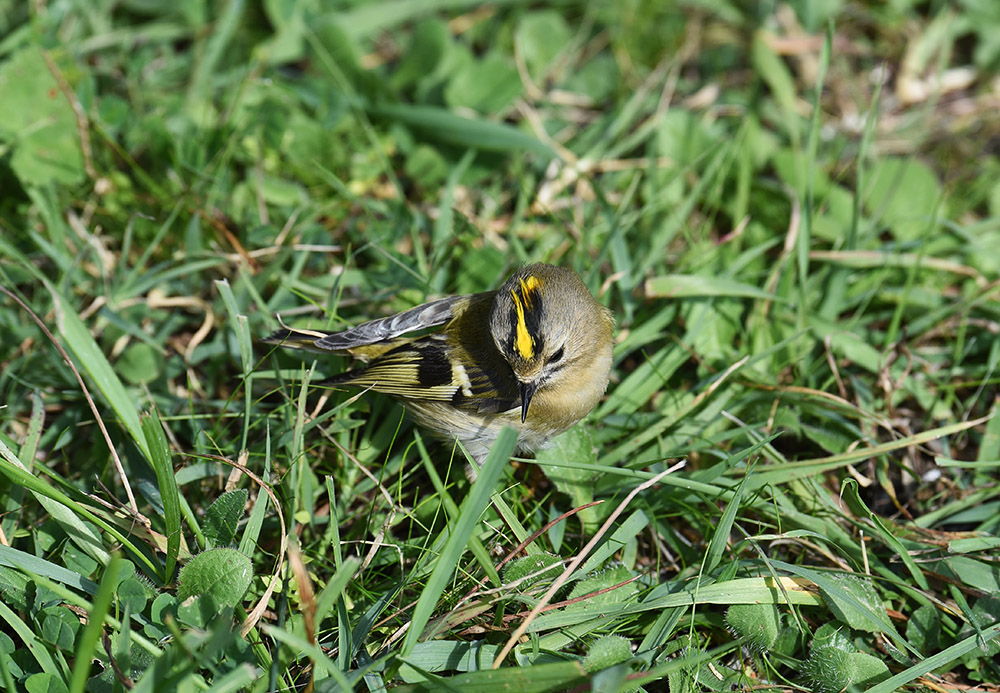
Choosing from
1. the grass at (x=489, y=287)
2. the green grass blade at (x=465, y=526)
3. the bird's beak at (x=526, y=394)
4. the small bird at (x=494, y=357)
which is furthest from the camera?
the small bird at (x=494, y=357)

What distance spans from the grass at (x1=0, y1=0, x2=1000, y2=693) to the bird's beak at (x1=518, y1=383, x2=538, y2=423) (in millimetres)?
176

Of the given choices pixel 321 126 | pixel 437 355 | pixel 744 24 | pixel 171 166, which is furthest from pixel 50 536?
pixel 744 24

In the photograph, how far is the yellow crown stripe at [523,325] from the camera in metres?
2.68

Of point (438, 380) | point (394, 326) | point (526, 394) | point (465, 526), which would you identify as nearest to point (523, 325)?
point (526, 394)

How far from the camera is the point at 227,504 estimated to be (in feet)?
8.15

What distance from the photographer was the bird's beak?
8.67ft

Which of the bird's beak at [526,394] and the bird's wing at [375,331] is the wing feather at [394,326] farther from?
the bird's beak at [526,394]

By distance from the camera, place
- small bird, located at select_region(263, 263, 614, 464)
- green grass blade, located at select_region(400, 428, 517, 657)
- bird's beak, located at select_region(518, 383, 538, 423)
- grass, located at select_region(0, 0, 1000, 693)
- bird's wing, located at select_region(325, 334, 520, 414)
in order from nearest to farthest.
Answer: green grass blade, located at select_region(400, 428, 517, 657), grass, located at select_region(0, 0, 1000, 693), bird's beak, located at select_region(518, 383, 538, 423), small bird, located at select_region(263, 263, 614, 464), bird's wing, located at select_region(325, 334, 520, 414)

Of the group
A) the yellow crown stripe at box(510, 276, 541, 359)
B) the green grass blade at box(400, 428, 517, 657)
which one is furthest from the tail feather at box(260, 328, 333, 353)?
the green grass blade at box(400, 428, 517, 657)

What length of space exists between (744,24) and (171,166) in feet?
10.9

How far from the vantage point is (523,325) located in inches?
106

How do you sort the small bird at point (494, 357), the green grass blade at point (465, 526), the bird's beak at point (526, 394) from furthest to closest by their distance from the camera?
the small bird at point (494, 357), the bird's beak at point (526, 394), the green grass blade at point (465, 526)

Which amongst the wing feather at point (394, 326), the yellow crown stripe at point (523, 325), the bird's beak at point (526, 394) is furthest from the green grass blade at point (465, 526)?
the wing feather at point (394, 326)

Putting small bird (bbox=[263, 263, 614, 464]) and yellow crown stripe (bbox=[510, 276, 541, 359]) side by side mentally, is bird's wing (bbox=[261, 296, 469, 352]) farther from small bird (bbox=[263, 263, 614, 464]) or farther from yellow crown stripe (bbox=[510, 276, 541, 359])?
yellow crown stripe (bbox=[510, 276, 541, 359])
